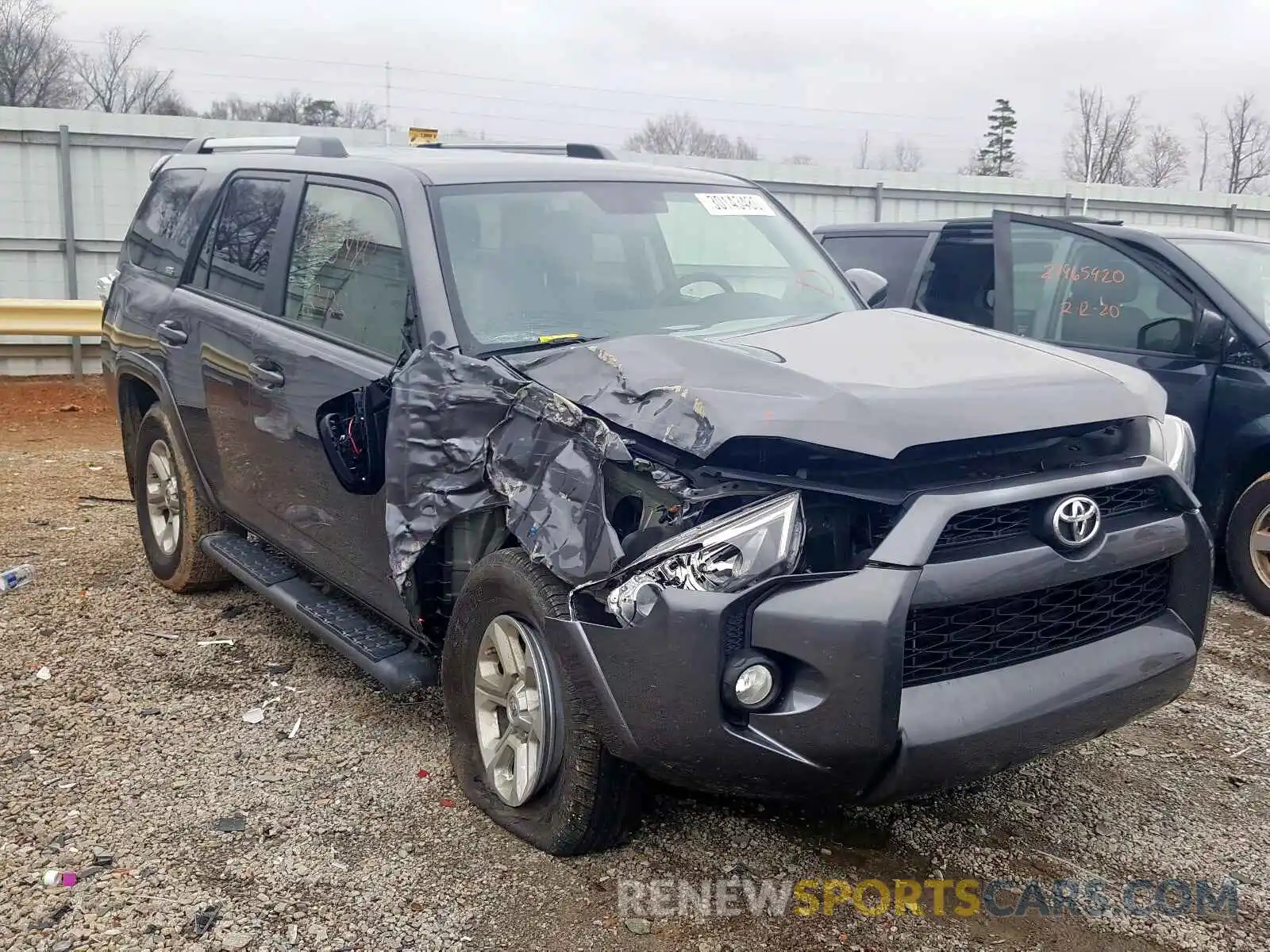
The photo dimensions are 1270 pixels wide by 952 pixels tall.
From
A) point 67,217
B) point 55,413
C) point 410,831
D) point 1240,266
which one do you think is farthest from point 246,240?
point 67,217

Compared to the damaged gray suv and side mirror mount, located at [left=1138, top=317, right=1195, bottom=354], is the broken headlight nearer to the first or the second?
the damaged gray suv

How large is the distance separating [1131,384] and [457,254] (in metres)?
2.08

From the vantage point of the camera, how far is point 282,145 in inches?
207

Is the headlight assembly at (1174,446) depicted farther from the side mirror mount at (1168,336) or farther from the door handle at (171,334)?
the door handle at (171,334)

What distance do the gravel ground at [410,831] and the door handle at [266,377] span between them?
1174 mm

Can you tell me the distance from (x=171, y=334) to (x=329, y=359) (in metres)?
1.59

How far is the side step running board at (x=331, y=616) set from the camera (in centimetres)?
370

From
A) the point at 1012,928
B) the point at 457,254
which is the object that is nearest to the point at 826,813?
the point at 1012,928

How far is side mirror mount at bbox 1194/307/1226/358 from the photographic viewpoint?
562 centimetres

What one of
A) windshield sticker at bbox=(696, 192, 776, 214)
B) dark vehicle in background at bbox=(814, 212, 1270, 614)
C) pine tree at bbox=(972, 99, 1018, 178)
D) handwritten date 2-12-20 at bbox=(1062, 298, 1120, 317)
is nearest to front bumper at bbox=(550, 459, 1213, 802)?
windshield sticker at bbox=(696, 192, 776, 214)

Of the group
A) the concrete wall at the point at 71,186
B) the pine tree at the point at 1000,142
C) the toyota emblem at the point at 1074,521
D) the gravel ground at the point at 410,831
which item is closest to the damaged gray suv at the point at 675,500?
the toyota emblem at the point at 1074,521

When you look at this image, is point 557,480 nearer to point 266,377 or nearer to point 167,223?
point 266,377

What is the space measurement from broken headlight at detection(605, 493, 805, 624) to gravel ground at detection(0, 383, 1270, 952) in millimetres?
879

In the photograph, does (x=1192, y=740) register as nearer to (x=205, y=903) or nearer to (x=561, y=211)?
(x=561, y=211)
